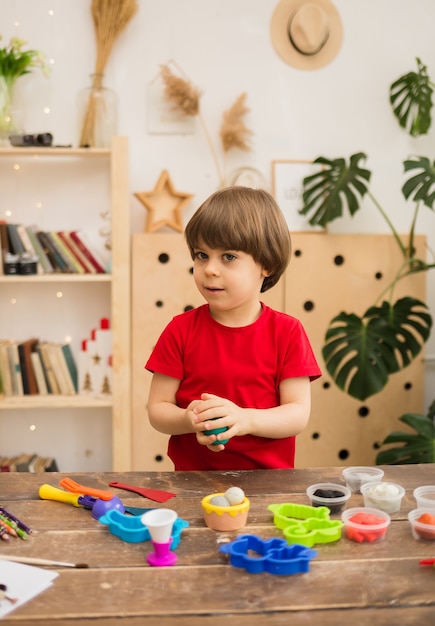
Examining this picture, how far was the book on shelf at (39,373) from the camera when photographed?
3.14 meters

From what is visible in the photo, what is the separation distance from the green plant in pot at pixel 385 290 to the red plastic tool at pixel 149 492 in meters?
1.56

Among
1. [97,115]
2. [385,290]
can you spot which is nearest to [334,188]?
[385,290]

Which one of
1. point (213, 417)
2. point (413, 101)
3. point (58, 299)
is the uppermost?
point (413, 101)

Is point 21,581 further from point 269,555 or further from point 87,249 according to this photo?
point 87,249

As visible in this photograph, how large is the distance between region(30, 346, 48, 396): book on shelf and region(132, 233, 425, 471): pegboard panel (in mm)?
399

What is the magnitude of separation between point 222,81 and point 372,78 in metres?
0.70

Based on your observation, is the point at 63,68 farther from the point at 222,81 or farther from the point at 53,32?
the point at 222,81

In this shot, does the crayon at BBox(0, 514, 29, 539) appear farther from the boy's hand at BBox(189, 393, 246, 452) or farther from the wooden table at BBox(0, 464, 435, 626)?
the boy's hand at BBox(189, 393, 246, 452)

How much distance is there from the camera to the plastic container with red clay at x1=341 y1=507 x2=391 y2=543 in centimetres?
112

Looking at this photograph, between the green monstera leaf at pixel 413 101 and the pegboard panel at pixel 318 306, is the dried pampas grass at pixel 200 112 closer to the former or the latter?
the pegboard panel at pixel 318 306

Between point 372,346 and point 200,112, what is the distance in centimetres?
133

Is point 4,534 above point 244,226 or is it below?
below

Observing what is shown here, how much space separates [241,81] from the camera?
3326 millimetres

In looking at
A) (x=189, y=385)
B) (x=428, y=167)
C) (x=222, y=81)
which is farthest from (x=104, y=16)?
(x=189, y=385)
